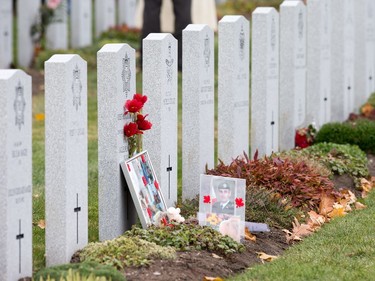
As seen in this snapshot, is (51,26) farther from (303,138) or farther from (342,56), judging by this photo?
(303,138)

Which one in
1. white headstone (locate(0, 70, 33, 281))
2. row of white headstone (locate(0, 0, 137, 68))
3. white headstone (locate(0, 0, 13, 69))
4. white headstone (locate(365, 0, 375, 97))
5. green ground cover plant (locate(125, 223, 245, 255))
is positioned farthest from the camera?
row of white headstone (locate(0, 0, 137, 68))

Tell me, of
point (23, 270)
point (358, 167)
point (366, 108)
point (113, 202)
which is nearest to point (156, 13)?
point (366, 108)

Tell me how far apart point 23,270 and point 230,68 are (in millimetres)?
3497

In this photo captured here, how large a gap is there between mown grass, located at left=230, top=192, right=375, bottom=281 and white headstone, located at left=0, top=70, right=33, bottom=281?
1229 millimetres

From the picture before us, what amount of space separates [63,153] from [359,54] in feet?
26.2

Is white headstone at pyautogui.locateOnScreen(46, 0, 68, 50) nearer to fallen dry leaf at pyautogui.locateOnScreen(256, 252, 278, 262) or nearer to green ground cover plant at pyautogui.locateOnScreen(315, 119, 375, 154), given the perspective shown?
green ground cover plant at pyautogui.locateOnScreen(315, 119, 375, 154)

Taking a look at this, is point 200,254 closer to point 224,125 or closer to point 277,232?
point 277,232

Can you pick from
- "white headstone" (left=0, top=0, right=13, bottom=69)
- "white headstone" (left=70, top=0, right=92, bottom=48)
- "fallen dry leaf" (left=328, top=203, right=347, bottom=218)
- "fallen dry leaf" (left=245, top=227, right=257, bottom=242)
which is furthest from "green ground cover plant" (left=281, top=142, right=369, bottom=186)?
"white headstone" (left=70, top=0, right=92, bottom=48)

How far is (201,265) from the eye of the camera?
732 cm

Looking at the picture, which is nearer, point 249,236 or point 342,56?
point 249,236

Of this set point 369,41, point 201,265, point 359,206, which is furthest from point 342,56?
point 201,265

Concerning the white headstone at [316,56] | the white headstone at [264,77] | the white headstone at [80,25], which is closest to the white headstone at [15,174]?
the white headstone at [264,77]

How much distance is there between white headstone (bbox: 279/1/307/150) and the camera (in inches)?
460

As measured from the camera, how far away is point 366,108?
1448 cm
